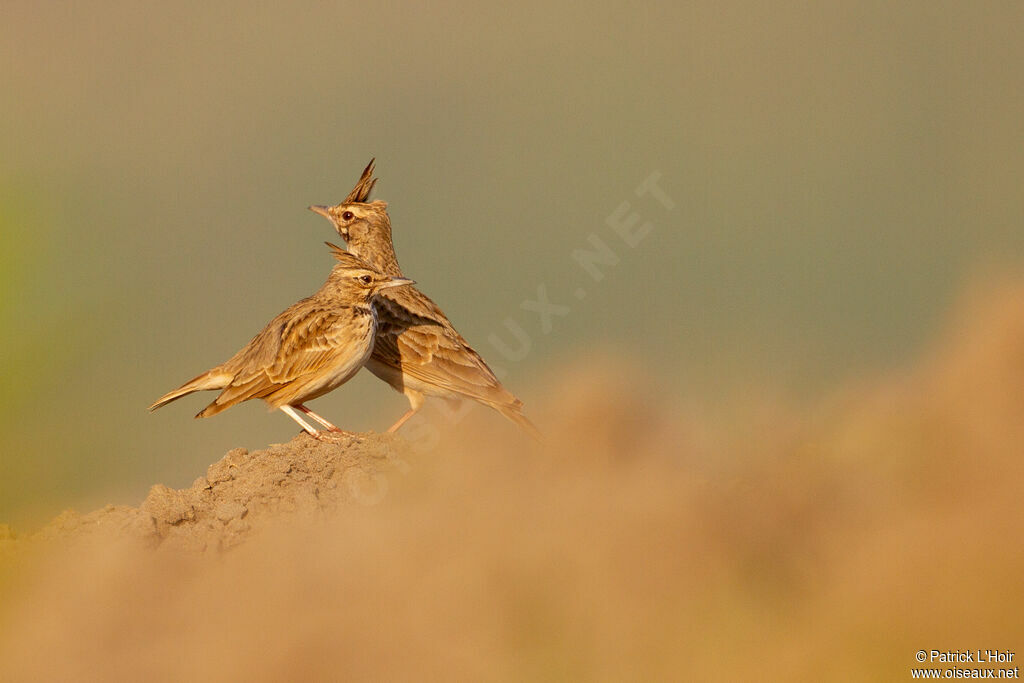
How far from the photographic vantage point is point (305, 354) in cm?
920

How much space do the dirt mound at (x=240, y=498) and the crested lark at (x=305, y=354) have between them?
2.64ft

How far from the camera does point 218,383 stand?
31.2 ft

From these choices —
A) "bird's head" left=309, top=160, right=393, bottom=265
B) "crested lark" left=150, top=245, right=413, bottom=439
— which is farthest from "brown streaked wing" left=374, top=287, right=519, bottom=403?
"bird's head" left=309, top=160, right=393, bottom=265

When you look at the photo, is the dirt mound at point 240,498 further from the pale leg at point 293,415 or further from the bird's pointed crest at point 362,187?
the bird's pointed crest at point 362,187

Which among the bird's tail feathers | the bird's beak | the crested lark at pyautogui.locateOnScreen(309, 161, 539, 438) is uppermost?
the bird's beak

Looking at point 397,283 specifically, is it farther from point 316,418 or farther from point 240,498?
point 240,498

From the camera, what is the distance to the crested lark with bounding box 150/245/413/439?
30.2 ft

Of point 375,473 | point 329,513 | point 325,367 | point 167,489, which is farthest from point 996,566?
point 325,367

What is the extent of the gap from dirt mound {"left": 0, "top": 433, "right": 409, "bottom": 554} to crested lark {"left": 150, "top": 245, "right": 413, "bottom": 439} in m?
0.80

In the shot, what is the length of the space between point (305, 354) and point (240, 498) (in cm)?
186

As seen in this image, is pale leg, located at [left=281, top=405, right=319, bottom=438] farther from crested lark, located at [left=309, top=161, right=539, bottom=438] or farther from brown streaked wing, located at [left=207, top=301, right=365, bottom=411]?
crested lark, located at [left=309, top=161, right=539, bottom=438]

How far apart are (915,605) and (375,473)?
4.41 meters

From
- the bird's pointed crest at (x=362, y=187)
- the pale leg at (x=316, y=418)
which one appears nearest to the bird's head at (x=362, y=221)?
the bird's pointed crest at (x=362, y=187)

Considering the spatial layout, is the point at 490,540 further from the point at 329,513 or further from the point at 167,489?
the point at 167,489
